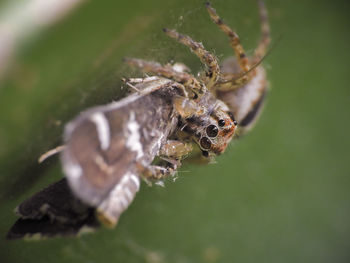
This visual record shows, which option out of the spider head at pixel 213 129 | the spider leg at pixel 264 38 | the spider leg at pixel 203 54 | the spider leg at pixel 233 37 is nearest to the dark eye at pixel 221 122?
the spider head at pixel 213 129

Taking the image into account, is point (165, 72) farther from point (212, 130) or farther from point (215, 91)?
point (215, 91)

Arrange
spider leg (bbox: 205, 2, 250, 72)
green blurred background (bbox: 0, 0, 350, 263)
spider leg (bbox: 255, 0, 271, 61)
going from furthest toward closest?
spider leg (bbox: 255, 0, 271, 61) → spider leg (bbox: 205, 2, 250, 72) → green blurred background (bbox: 0, 0, 350, 263)

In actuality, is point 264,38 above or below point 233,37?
below

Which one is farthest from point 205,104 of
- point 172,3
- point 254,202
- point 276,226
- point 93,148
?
point 276,226

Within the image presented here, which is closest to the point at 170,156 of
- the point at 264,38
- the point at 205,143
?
the point at 205,143

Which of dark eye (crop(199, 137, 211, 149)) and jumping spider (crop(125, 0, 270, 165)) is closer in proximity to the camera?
jumping spider (crop(125, 0, 270, 165))

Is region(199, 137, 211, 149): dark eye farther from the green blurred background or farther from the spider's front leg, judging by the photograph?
the green blurred background

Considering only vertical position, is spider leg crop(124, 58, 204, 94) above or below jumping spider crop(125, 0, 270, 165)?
above

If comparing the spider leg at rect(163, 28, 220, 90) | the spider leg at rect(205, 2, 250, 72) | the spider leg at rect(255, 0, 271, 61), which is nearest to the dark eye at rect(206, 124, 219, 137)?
the spider leg at rect(163, 28, 220, 90)
